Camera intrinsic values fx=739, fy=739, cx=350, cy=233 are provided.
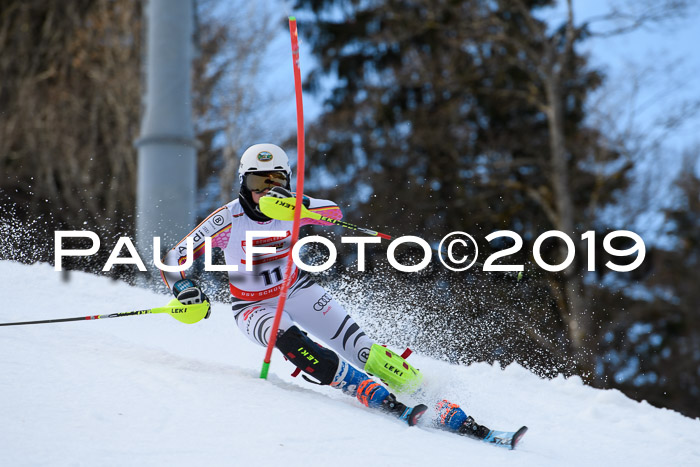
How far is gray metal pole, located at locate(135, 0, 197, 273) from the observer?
6.58 m

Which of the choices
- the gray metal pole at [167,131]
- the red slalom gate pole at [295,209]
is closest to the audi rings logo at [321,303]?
the red slalom gate pole at [295,209]

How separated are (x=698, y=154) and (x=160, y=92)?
636 inches

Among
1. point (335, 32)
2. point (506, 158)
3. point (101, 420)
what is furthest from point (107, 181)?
point (101, 420)

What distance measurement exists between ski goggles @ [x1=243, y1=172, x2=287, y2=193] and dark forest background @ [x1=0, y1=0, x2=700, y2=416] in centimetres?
851

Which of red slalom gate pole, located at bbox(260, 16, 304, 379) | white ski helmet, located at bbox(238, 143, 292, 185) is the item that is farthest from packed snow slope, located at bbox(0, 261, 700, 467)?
white ski helmet, located at bbox(238, 143, 292, 185)

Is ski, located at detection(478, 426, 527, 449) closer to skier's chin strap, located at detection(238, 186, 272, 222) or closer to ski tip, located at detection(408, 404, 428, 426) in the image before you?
ski tip, located at detection(408, 404, 428, 426)

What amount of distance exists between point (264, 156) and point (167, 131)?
2809 millimetres

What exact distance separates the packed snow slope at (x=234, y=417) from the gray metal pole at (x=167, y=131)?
4.55ft

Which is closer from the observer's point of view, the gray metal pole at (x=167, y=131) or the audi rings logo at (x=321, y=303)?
the audi rings logo at (x=321, y=303)

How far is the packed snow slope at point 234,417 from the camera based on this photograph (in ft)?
9.27

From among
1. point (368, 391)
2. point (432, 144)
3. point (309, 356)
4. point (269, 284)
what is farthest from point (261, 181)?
point (432, 144)

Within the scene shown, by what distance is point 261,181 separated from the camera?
4109mm

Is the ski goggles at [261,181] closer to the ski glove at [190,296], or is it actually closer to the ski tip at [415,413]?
the ski glove at [190,296]

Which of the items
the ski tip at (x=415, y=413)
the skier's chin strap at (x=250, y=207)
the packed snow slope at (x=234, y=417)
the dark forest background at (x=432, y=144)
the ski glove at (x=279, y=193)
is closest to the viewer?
the packed snow slope at (x=234, y=417)
